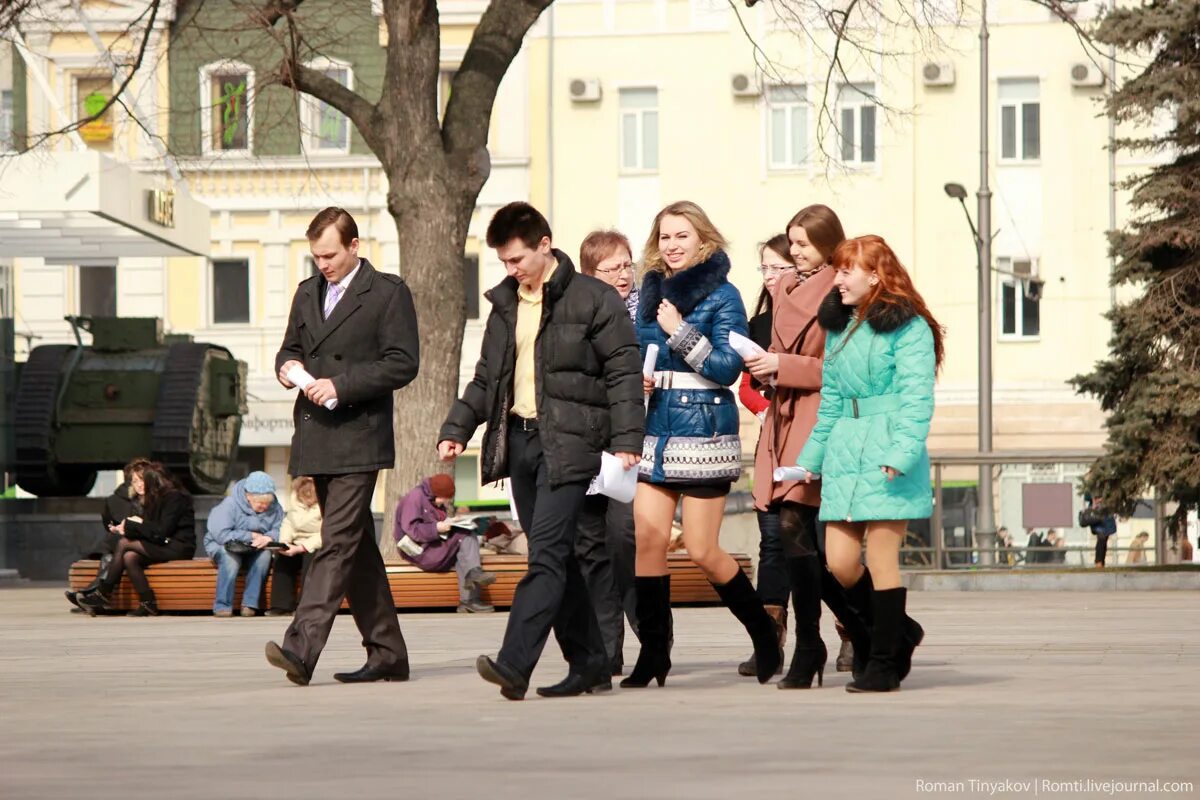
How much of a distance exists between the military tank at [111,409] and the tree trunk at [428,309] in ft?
35.1

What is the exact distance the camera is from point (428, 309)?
17891 millimetres

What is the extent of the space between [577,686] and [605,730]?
1.45 meters

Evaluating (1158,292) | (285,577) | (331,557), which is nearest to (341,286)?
(331,557)

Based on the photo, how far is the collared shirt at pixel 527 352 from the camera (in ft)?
29.5

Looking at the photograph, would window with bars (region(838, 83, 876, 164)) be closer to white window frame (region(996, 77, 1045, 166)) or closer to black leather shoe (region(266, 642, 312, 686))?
white window frame (region(996, 77, 1045, 166))

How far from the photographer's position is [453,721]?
313 inches

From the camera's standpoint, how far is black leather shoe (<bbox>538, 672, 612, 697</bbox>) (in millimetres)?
8969

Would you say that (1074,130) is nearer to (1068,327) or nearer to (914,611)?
(1068,327)

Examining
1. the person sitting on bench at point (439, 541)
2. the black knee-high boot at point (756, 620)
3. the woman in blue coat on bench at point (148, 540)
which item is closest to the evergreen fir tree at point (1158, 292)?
the person sitting on bench at point (439, 541)

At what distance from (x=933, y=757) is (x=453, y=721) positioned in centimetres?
186

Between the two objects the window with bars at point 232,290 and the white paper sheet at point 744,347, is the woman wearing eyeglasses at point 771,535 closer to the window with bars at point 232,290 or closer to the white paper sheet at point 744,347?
the white paper sheet at point 744,347

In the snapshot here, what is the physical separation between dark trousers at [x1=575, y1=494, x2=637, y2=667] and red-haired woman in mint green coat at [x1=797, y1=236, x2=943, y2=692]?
0.84m

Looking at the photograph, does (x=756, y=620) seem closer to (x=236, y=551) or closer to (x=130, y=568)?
(x=236, y=551)

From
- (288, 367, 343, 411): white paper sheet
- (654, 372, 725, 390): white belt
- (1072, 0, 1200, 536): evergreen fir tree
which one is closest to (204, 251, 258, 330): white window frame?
(1072, 0, 1200, 536): evergreen fir tree
